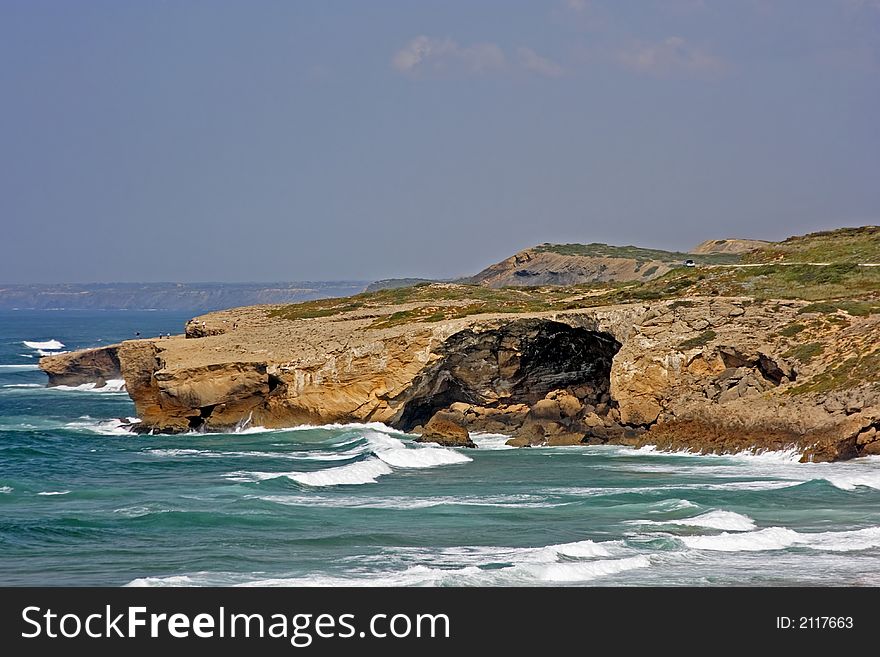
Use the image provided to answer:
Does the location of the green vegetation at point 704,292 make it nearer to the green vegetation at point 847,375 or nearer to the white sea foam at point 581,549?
the green vegetation at point 847,375

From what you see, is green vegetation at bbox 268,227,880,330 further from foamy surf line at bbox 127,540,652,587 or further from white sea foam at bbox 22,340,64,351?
white sea foam at bbox 22,340,64,351

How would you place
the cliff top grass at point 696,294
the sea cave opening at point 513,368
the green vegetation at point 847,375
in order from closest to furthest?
1. the green vegetation at point 847,375
2. the sea cave opening at point 513,368
3. the cliff top grass at point 696,294

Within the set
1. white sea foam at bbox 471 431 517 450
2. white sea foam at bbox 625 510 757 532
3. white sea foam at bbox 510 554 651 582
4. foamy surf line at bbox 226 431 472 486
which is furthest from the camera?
white sea foam at bbox 471 431 517 450

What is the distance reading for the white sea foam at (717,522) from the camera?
27922 mm

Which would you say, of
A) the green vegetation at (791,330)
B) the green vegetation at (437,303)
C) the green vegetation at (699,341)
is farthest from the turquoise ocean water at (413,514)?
the green vegetation at (437,303)

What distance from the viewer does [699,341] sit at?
142ft

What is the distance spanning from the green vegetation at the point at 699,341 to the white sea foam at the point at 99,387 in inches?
1652

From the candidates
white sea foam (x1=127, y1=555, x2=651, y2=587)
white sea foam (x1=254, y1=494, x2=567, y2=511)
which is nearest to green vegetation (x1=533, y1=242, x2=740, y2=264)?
white sea foam (x1=254, y1=494, x2=567, y2=511)

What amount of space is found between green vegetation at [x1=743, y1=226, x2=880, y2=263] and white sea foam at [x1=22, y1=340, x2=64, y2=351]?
3230 inches

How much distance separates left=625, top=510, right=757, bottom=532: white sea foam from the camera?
27.9m
